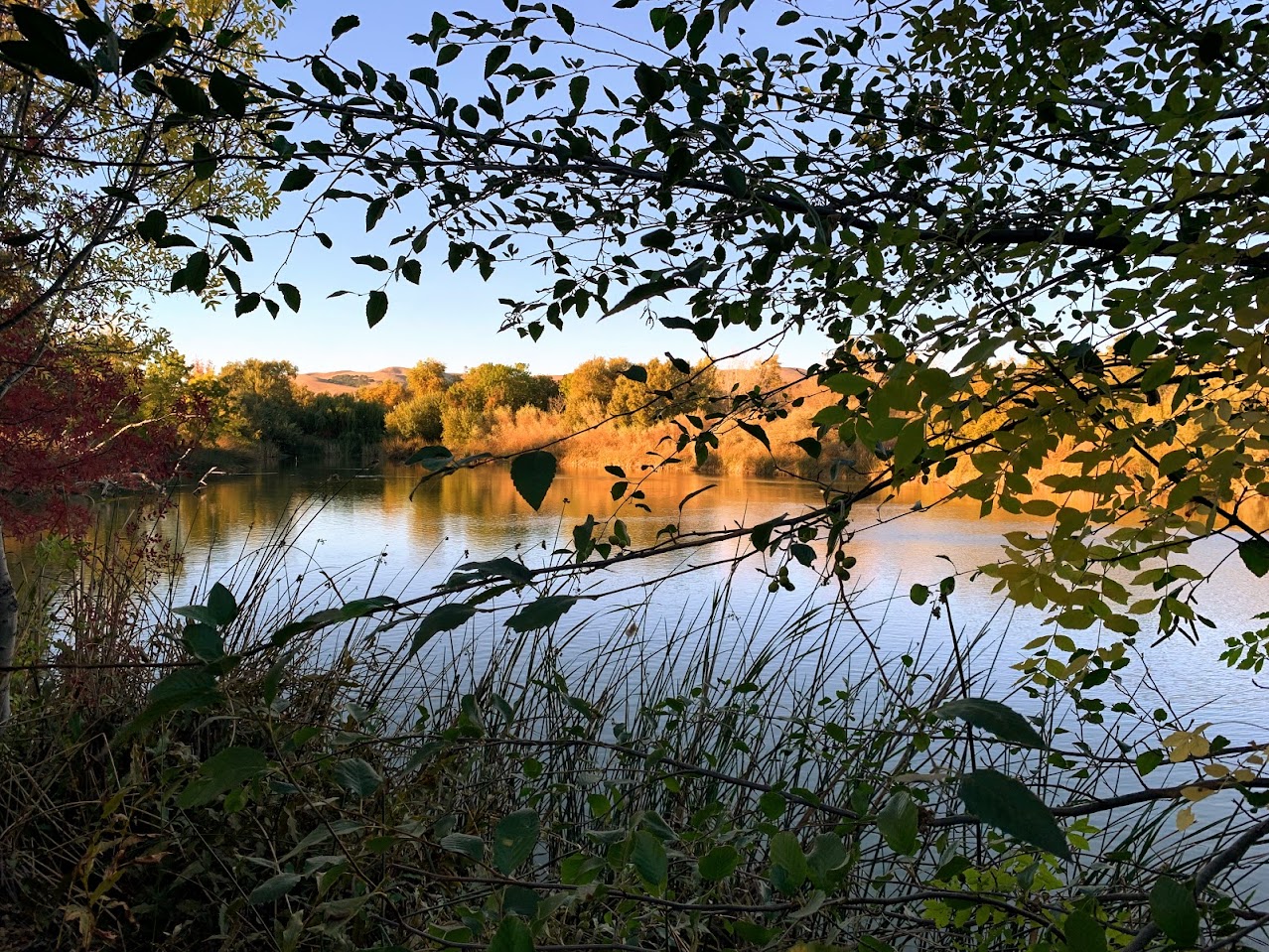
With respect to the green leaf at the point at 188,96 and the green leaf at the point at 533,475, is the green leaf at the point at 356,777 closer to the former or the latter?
the green leaf at the point at 533,475

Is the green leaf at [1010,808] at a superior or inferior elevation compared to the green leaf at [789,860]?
superior

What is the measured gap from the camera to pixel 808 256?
3.41ft

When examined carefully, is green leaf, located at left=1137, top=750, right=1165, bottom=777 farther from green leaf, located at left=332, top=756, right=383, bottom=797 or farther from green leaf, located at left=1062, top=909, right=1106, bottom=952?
green leaf, located at left=332, top=756, right=383, bottom=797

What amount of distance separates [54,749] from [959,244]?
2563 mm

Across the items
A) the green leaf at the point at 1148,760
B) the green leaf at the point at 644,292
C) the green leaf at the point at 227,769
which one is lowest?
the green leaf at the point at 1148,760

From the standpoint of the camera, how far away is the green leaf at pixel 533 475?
621 millimetres

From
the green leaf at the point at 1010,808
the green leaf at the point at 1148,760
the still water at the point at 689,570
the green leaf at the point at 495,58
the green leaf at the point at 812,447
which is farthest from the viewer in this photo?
the still water at the point at 689,570

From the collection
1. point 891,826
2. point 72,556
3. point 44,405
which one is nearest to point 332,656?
point 72,556

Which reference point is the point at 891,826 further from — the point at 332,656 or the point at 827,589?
the point at 827,589

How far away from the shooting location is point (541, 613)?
0.55 meters

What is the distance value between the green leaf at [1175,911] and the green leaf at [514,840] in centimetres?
46

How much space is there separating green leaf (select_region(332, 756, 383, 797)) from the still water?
29 centimetres

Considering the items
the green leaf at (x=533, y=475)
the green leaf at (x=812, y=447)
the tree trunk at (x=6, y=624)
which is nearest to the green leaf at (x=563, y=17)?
the green leaf at (x=812, y=447)

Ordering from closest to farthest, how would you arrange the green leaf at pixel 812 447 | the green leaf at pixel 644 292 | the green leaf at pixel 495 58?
1. the green leaf at pixel 644 292
2. the green leaf at pixel 812 447
3. the green leaf at pixel 495 58
